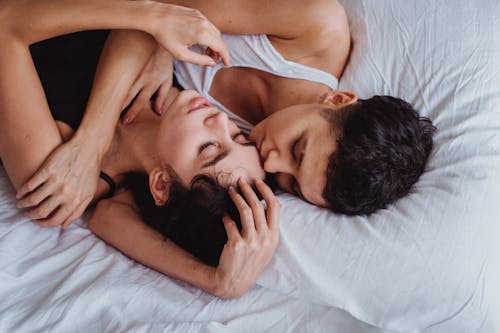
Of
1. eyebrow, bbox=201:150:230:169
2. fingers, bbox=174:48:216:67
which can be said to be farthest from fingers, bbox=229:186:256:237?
fingers, bbox=174:48:216:67

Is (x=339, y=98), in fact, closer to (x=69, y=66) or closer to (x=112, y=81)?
(x=112, y=81)

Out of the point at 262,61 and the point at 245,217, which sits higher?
the point at 262,61

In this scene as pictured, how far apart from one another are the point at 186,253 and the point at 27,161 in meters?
0.38

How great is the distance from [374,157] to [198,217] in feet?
1.23

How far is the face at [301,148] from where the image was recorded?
38.1 inches

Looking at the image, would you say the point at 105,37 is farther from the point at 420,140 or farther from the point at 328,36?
the point at 420,140

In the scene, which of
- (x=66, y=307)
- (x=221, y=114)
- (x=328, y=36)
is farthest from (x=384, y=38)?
(x=66, y=307)

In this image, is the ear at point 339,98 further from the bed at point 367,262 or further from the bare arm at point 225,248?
the bare arm at point 225,248

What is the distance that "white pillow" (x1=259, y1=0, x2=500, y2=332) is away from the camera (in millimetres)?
864

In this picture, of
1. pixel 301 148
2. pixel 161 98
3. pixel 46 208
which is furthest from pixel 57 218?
pixel 301 148

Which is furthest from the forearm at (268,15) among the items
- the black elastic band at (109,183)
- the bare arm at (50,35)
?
the black elastic band at (109,183)

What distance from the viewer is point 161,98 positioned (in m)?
1.25

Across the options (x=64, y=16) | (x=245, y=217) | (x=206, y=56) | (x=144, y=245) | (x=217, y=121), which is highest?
(x=64, y=16)

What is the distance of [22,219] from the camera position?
1.03 m
